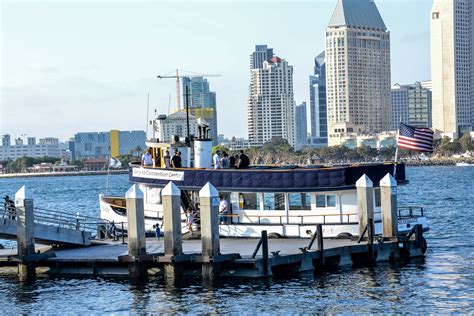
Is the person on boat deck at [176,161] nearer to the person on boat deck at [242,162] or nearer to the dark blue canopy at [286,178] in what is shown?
the dark blue canopy at [286,178]

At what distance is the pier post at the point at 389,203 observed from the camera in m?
37.0

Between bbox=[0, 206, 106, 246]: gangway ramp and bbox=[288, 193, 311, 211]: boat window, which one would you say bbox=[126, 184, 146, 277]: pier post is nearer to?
bbox=[0, 206, 106, 246]: gangway ramp

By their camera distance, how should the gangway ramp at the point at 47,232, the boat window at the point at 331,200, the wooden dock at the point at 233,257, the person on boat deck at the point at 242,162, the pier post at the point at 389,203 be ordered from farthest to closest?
the person on boat deck at the point at 242,162
the boat window at the point at 331,200
the pier post at the point at 389,203
the gangway ramp at the point at 47,232
the wooden dock at the point at 233,257

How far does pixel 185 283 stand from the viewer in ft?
112

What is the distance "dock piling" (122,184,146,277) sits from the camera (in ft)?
111

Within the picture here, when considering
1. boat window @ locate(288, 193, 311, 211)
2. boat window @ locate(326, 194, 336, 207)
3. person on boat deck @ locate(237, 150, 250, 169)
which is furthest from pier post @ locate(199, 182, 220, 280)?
person on boat deck @ locate(237, 150, 250, 169)

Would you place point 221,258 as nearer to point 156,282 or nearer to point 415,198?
point 156,282

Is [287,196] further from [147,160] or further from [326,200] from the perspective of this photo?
[147,160]

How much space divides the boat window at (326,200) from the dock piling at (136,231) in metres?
8.28

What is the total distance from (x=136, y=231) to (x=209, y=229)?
2.70 meters

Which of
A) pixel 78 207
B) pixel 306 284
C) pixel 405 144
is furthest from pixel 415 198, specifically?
pixel 306 284

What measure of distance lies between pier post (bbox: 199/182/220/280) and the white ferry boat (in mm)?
6500

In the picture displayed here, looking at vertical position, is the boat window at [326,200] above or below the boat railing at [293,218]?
above

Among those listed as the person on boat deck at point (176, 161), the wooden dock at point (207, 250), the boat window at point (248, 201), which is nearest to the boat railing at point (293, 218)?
the boat window at point (248, 201)
